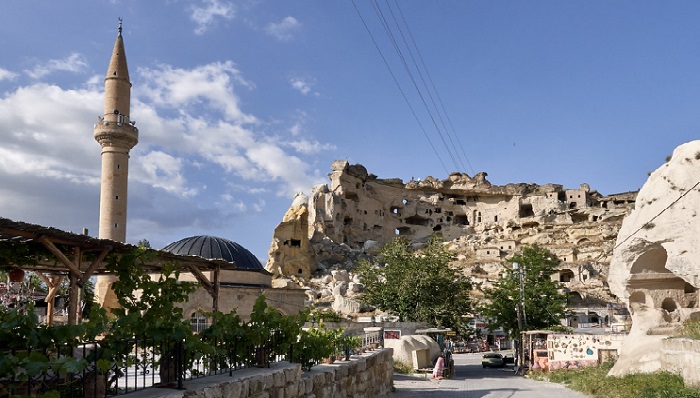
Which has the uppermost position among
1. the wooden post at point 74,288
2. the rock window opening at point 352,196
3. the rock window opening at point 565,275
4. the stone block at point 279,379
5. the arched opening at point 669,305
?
the rock window opening at point 352,196

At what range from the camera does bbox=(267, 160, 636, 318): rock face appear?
5816 centimetres

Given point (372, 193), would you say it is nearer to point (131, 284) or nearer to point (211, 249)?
point (211, 249)

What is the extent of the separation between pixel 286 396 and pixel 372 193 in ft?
232

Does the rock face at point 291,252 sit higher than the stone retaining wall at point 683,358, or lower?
higher

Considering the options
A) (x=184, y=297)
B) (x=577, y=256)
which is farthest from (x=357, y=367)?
(x=577, y=256)

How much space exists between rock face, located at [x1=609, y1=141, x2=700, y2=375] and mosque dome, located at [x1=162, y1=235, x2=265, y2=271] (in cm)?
1600

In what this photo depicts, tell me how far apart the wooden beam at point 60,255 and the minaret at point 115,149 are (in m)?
25.0

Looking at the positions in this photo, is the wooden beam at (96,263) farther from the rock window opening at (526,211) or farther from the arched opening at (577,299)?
the rock window opening at (526,211)

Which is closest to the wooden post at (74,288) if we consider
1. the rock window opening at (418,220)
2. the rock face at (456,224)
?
the rock face at (456,224)

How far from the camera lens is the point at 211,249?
1075 inches

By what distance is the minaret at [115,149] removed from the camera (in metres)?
33.9

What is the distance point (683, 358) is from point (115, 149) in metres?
30.1

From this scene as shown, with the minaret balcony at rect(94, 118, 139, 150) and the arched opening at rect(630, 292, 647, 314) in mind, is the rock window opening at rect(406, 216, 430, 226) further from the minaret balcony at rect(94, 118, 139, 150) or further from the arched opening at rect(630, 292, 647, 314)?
the arched opening at rect(630, 292, 647, 314)

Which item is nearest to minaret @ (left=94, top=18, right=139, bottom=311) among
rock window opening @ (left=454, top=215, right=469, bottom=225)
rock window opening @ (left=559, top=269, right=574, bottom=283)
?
rock window opening @ (left=559, top=269, right=574, bottom=283)
